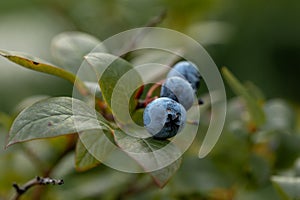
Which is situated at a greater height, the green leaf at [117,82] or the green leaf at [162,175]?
the green leaf at [117,82]

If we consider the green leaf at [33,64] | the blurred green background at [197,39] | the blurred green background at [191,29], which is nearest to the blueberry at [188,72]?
the green leaf at [33,64]

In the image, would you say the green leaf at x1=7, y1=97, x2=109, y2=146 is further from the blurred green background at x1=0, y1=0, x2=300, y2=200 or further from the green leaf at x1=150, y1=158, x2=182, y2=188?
the blurred green background at x1=0, y1=0, x2=300, y2=200

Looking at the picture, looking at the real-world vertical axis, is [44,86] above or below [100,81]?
below

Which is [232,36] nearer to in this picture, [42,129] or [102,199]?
[102,199]

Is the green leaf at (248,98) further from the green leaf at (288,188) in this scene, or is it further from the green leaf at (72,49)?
the green leaf at (72,49)

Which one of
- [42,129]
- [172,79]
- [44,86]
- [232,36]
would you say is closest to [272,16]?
[232,36]

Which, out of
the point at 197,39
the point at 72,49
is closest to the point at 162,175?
the point at 72,49

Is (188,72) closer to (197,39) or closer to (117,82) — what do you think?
(117,82)
